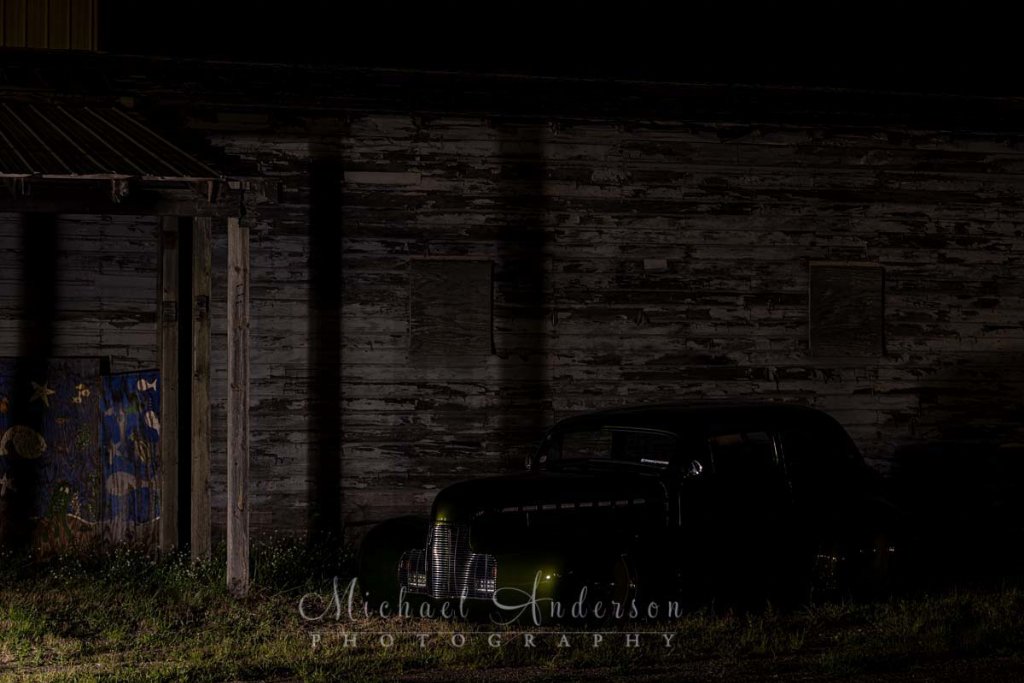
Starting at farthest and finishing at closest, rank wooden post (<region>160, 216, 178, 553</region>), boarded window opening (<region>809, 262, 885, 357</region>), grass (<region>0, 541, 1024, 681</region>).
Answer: boarded window opening (<region>809, 262, 885, 357</region>) → wooden post (<region>160, 216, 178, 553</region>) → grass (<region>0, 541, 1024, 681</region>)

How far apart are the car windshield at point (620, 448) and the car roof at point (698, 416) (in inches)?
2.1

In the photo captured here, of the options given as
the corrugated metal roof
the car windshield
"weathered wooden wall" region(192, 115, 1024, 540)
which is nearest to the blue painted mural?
"weathered wooden wall" region(192, 115, 1024, 540)

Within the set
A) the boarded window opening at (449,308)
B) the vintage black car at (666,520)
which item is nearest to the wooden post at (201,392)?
the boarded window opening at (449,308)

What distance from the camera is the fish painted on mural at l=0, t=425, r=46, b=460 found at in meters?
10.9

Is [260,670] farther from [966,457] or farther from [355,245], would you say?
[966,457]

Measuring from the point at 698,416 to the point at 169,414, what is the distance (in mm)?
4916

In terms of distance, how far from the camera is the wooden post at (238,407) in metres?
9.20

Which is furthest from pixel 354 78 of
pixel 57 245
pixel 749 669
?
pixel 749 669

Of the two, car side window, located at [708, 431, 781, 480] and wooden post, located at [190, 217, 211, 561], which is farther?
wooden post, located at [190, 217, 211, 561]

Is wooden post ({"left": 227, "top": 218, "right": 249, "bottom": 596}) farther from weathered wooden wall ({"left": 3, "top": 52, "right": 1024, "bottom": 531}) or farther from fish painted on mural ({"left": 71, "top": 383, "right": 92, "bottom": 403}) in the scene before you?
fish painted on mural ({"left": 71, "top": 383, "right": 92, "bottom": 403})

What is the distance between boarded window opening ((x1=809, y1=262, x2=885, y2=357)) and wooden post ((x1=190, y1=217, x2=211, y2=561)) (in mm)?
5703

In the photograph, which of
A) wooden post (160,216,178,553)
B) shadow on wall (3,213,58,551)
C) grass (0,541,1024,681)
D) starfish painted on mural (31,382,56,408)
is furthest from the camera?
starfish painted on mural (31,382,56,408)

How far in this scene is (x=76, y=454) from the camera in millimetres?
11039

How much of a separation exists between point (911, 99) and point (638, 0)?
288 centimetres
